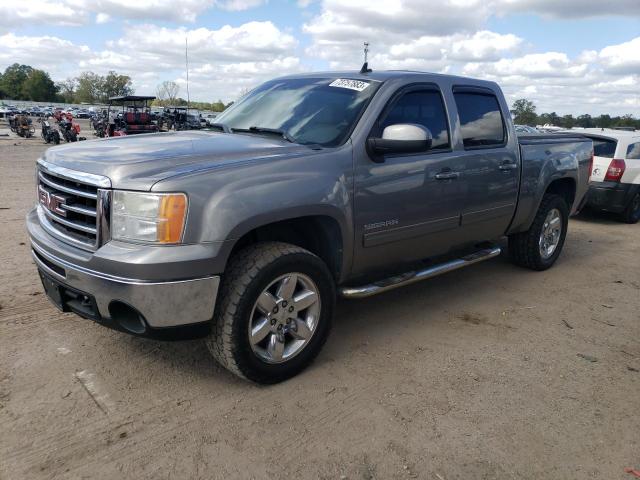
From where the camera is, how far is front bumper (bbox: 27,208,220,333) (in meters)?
2.69

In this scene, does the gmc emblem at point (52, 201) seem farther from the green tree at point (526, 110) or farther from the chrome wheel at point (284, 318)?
the green tree at point (526, 110)

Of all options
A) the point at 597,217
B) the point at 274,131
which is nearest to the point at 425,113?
the point at 274,131

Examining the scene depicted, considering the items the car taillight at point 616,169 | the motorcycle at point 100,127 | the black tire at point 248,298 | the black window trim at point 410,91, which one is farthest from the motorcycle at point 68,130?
the black tire at point 248,298

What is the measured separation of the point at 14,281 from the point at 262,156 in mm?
2915

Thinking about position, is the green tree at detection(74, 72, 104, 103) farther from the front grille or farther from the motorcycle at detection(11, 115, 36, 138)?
the front grille

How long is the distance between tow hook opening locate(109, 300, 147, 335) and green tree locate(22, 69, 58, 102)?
130028mm

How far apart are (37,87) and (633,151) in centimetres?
12838

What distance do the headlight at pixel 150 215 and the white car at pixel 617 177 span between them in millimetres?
8178

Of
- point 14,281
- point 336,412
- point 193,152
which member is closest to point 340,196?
point 193,152

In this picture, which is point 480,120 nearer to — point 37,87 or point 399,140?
point 399,140

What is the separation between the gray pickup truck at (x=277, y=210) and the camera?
2742mm

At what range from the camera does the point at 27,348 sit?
3.54 m

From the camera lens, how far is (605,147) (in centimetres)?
923

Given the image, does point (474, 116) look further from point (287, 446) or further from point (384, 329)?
point (287, 446)
